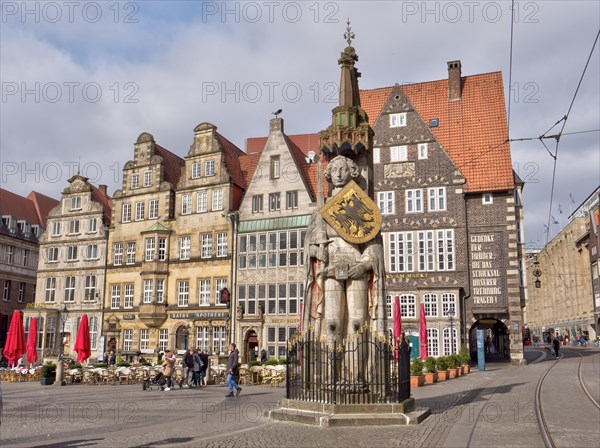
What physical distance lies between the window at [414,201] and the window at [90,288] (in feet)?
71.8

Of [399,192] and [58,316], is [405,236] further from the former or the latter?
[58,316]

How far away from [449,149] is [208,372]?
20.1 metres

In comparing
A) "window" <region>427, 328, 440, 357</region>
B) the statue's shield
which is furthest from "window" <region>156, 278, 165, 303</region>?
the statue's shield

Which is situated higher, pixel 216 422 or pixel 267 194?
pixel 267 194

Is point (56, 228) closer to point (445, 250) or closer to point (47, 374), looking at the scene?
point (47, 374)

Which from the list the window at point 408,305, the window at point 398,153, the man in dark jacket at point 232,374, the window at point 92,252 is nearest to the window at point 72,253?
the window at point 92,252

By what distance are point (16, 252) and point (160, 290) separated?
20.3 m

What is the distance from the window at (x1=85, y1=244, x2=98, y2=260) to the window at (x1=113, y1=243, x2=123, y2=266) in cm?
168

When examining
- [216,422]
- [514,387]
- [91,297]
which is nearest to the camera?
[216,422]

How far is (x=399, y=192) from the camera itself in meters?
34.0

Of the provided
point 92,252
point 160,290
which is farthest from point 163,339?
point 92,252

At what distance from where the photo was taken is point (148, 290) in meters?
37.8

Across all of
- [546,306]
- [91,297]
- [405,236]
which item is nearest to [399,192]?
[405,236]

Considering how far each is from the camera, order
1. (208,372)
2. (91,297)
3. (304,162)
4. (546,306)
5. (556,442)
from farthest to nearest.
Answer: (546,306), (91,297), (304,162), (208,372), (556,442)
